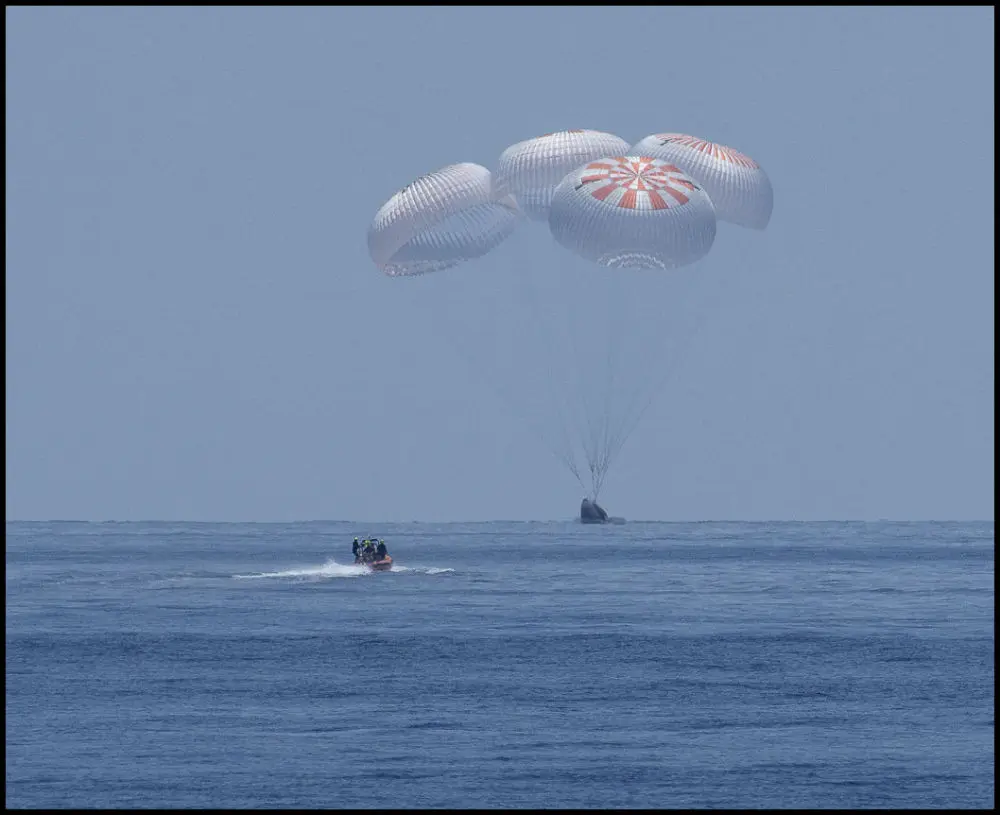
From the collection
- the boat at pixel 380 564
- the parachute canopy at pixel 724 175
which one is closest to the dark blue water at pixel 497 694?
the boat at pixel 380 564

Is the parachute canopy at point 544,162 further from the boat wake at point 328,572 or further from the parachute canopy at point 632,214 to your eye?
the boat wake at point 328,572

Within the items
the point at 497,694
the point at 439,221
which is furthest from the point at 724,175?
the point at 497,694

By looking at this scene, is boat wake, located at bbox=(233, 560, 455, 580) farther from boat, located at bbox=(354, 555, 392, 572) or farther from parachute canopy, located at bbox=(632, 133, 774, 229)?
parachute canopy, located at bbox=(632, 133, 774, 229)

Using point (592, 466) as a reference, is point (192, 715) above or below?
below

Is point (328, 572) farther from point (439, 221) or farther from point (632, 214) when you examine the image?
point (632, 214)

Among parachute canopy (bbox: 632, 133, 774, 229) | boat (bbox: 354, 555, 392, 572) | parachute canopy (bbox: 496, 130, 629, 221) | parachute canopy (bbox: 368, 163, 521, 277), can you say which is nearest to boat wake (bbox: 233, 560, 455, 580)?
boat (bbox: 354, 555, 392, 572)

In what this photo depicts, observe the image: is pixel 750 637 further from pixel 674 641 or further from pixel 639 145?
pixel 639 145

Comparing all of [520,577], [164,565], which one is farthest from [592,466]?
[164,565]
